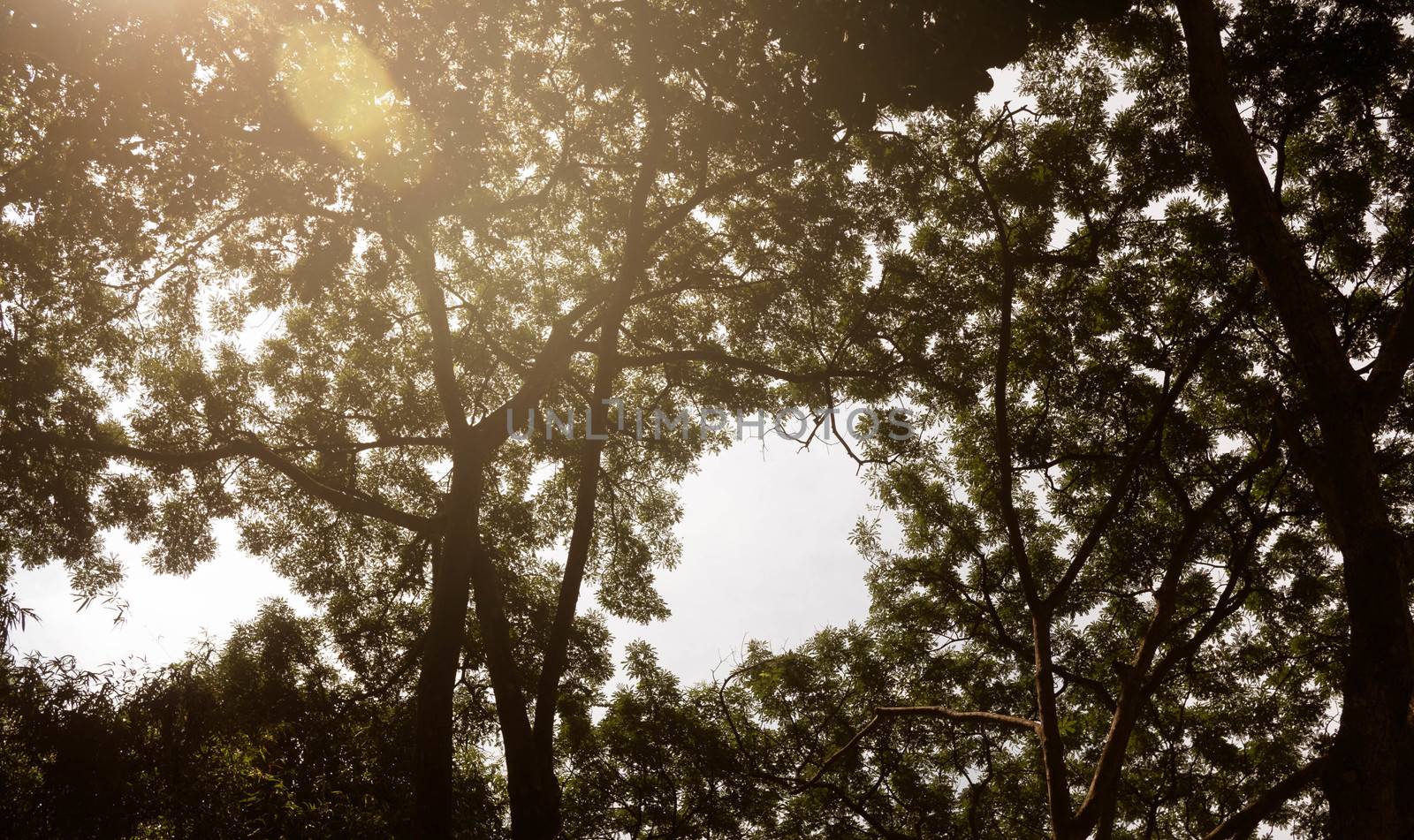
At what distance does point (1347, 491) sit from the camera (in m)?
4.86

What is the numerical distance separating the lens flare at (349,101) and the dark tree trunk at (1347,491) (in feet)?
23.1

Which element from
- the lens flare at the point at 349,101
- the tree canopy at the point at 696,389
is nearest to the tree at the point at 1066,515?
the tree canopy at the point at 696,389

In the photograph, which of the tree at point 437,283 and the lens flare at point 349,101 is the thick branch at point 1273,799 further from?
the lens flare at point 349,101

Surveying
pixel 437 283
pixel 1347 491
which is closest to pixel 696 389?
pixel 437 283

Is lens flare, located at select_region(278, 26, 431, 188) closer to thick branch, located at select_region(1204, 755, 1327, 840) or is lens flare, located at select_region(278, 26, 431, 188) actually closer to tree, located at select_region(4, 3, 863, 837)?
tree, located at select_region(4, 3, 863, 837)

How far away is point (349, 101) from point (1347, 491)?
361 inches

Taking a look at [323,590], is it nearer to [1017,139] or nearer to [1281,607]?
[1017,139]

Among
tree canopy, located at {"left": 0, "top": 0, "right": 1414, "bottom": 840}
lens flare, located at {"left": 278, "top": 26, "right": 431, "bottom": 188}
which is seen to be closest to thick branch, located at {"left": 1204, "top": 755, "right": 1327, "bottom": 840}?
tree canopy, located at {"left": 0, "top": 0, "right": 1414, "bottom": 840}

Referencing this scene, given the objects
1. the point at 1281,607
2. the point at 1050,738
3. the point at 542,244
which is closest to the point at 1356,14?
the point at 1281,607

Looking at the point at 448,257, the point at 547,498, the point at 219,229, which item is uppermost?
the point at 448,257

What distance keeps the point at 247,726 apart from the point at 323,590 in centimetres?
399

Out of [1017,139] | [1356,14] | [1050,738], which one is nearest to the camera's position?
[1050,738]

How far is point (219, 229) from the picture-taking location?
949 cm

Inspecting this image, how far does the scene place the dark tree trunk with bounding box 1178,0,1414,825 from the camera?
14.3ft
